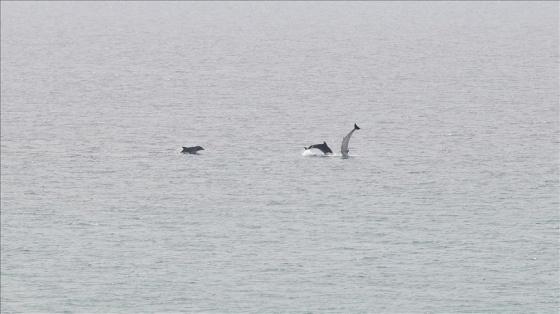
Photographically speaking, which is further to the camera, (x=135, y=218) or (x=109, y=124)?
(x=109, y=124)

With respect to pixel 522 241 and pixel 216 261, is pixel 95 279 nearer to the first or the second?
pixel 216 261

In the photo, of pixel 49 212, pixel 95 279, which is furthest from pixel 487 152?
pixel 95 279

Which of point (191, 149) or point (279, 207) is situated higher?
point (279, 207)

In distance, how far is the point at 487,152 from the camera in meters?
89.2

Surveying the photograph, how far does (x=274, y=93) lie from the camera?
5433 inches

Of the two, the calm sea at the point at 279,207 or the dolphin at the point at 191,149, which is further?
the dolphin at the point at 191,149

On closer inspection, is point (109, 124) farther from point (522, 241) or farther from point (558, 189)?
point (522, 241)

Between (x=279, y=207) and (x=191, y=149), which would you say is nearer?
(x=279, y=207)

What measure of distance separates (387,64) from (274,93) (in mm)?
54347

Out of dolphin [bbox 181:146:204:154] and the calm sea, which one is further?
dolphin [bbox 181:146:204:154]

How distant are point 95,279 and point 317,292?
9.81m

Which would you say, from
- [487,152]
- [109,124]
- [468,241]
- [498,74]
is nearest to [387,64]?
[498,74]

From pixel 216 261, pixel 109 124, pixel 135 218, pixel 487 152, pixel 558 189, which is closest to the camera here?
pixel 216 261

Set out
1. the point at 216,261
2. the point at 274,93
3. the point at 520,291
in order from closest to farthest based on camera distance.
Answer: the point at 520,291, the point at 216,261, the point at 274,93
